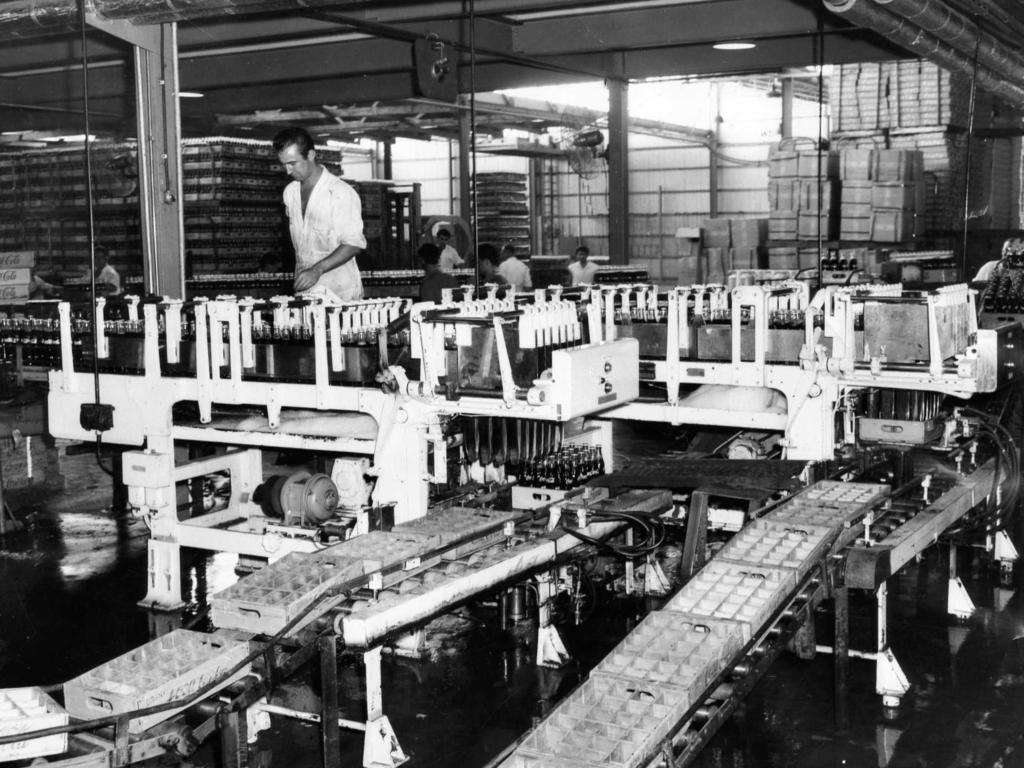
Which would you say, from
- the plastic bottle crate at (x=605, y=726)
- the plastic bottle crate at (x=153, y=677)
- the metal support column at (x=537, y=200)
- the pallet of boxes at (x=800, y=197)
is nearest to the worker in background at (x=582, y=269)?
the pallet of boxes at (x=800, y=197)

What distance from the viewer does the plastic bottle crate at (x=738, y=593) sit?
373 centimetres

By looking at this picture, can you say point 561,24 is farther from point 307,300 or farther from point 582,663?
point 582,663

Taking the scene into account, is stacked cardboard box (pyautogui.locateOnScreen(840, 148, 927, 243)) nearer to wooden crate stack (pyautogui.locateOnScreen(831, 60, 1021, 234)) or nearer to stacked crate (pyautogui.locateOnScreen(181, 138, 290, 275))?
wooden crate stack (pyautogui.locateOnScreen(831, 60, 1021, 234))

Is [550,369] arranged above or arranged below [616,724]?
above

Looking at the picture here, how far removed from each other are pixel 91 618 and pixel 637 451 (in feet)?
19.6

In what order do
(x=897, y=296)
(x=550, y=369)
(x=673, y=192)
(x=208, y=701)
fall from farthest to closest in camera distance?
1. (x=673, y=192)
2. (x=897, y=296)
3. (x=550, y=369)
4. (x=208, y=701)

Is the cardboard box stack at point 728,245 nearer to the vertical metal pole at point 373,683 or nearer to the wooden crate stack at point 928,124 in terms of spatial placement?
the wooden crate stack at point 928,124

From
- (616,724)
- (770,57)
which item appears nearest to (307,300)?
(616,724)

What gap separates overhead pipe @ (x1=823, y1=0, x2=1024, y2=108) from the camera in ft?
22.5

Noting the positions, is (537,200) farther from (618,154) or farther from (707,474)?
(707,474)

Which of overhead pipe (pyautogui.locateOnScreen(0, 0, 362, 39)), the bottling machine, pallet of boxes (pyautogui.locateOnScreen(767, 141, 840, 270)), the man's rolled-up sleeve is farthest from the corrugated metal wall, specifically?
the bottling machine

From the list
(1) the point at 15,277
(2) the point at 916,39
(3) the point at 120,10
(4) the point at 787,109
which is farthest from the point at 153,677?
(4) the point at 787,109

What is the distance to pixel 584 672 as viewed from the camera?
16.5 ft

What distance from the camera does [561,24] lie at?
1249cm
